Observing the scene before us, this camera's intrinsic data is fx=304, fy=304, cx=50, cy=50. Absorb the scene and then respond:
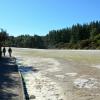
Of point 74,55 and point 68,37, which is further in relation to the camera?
point 68,37

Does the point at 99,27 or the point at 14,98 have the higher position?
the point at 99,27

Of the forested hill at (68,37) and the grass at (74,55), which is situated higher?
the forested hill at (68,37)

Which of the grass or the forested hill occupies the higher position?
the forested hill

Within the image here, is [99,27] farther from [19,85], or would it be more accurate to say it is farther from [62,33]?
[19,85]

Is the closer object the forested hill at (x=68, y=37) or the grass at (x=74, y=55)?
the grass at (x=74, y=55)

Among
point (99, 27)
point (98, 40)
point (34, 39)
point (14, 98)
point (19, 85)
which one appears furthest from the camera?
point (34, 39)

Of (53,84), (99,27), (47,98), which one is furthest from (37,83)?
(99,27)

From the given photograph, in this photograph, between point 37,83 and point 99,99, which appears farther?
point 37,83

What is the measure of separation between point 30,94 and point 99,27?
455 feet

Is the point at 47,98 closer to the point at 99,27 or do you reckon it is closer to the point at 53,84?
the point at 53,84

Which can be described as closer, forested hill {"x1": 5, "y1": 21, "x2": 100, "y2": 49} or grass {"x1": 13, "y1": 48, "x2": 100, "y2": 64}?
grass {"x1": 13, "y1": 48, "x2": 100, "y2": 64}

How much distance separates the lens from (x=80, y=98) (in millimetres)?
→ 16234

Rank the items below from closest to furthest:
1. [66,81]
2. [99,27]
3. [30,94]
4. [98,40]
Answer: [30,94], [66,81], [98,40], [99,27]

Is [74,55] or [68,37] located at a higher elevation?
[68,37]
